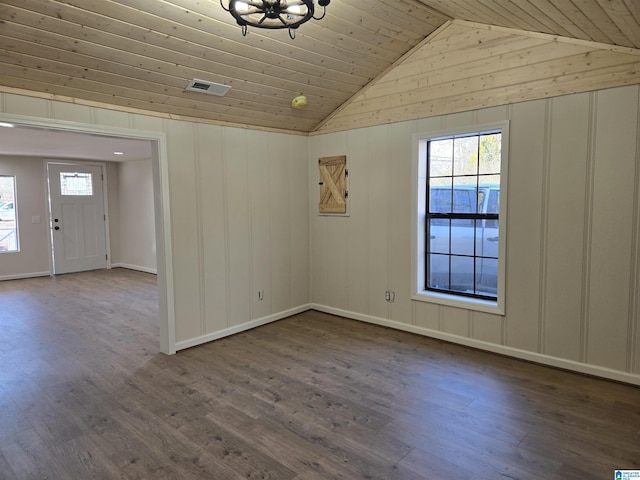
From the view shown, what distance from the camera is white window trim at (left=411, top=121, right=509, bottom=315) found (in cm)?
366

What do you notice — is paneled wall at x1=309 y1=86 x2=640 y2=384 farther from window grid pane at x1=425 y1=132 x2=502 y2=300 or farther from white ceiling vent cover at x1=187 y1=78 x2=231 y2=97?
white ceiling vent cover at x1=187 y1=78 x2=231 y2=97

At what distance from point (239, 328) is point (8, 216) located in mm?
6046

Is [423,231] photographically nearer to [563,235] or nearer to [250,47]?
[563,235]

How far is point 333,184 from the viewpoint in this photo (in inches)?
198

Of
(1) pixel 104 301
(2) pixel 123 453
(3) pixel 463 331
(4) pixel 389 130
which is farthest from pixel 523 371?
(1) pixel 104 301

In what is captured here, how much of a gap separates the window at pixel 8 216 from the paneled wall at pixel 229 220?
5775mm

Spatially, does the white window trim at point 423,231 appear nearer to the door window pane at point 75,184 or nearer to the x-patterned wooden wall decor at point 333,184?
the x-patterned wooden wall decor at point 333,184

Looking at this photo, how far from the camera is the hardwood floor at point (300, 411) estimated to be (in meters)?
2.26

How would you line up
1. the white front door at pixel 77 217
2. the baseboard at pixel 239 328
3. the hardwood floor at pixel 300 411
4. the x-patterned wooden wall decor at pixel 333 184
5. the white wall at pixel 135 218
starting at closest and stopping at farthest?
the hardwood floor at pixel 300 411, the baseboard at pixel 239 328, the x-patterned wooden wall decor at pixel 333 184, the white front door at pixel 77 217, the white wall at pixel 135 218

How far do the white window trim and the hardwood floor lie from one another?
18.1 inches

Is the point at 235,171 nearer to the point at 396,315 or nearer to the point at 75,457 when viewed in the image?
the point at 396,315

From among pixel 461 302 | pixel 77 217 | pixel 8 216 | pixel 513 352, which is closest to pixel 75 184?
pixel 77 217

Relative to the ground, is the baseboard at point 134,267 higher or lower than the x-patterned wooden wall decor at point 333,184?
lower

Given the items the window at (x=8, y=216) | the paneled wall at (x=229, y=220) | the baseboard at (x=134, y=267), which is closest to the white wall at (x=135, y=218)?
the baseboard at (x=134, y=267)
